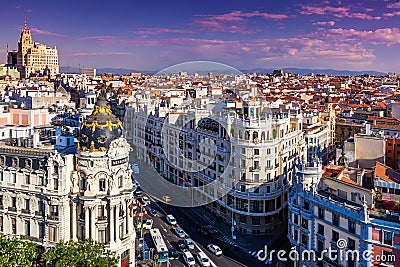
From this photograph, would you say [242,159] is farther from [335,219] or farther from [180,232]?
[335,219]

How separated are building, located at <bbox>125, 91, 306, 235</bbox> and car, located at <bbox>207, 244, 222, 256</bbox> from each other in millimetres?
7515

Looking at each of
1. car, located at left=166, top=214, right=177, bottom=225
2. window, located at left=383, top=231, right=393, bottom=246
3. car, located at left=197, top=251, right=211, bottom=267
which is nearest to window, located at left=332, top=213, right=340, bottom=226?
window, located at left=383, top=231, right=393, bottom=246

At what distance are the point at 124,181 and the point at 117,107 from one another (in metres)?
57.6

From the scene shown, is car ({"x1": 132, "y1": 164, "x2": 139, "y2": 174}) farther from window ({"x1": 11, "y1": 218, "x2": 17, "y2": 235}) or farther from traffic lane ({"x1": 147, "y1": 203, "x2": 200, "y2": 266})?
window ({"x1": 11, "y1": 218, "x2": 17, "y2": 235})

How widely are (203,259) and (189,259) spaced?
153cm

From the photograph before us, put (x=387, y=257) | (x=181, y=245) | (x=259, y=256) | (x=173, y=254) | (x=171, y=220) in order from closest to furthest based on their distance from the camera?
(x=387, y=257)
(x=173, y=254)
(x=259, y=256)
(x=181, y=245)
(x=171, y=220)

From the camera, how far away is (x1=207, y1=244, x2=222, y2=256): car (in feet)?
171

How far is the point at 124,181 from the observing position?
45.2 meters

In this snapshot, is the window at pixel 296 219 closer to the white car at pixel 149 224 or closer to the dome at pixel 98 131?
the dome at pixel 98 131

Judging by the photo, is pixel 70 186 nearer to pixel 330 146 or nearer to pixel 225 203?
pixel 225 203

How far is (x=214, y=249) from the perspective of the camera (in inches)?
2068

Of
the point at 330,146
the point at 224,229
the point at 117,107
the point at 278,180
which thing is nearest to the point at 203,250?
the point at 224,229

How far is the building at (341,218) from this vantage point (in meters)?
36.7

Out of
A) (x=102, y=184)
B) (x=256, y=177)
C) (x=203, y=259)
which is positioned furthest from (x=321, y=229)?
(x=102, y=184)
